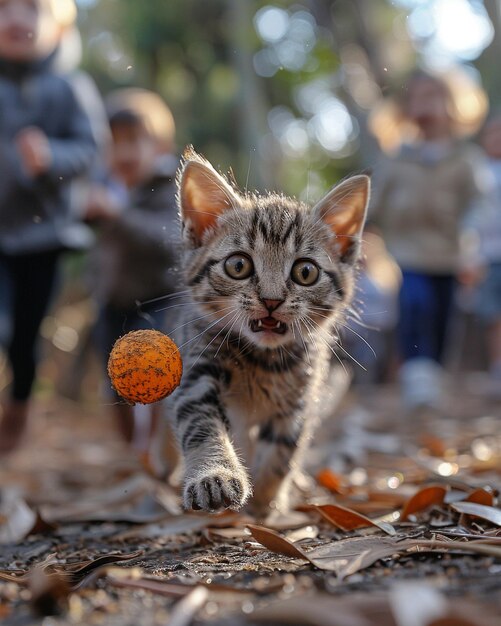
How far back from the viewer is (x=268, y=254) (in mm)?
2715

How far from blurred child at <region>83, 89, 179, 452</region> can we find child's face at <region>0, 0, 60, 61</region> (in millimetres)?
1070

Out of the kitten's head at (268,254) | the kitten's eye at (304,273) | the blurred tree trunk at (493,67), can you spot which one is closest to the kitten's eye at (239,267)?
the kitten's head at (268,254)

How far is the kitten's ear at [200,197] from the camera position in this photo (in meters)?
2.88

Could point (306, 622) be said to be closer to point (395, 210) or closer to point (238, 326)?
point (238, 326)

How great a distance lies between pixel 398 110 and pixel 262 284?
536 cm

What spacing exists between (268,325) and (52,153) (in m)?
2.50

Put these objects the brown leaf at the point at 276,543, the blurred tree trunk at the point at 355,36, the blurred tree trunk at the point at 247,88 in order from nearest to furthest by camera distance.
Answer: the brown leaf at the point at 276,543
the blurred tree trunk at the point at 247,88
the blurred tree trunk at the point at 355,36

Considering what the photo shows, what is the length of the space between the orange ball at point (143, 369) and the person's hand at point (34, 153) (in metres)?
2.28

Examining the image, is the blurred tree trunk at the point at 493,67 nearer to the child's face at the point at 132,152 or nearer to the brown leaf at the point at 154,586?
the child's face at the point at 132,152

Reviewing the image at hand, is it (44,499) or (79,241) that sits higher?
(79,241)

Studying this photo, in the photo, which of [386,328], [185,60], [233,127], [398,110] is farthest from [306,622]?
[185,60]

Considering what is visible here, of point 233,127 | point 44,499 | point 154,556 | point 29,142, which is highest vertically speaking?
point 233,127

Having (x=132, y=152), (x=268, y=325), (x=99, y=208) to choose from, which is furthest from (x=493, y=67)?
(x=268, y=325)

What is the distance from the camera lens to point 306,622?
4.89ft
